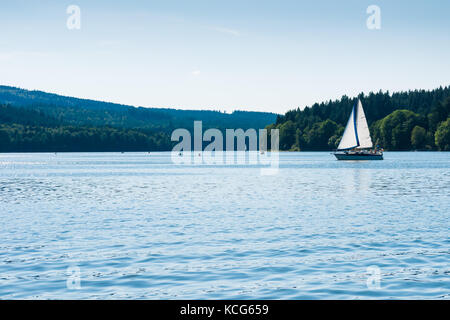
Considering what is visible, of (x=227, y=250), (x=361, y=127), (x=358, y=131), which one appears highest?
(x=361, y=127)

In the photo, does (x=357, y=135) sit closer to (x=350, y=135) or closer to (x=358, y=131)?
(x=358, y=131)

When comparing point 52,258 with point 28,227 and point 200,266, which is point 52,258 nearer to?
point 200,266

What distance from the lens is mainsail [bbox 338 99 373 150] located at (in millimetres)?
144500

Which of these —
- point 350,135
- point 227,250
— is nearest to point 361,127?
point 350,135

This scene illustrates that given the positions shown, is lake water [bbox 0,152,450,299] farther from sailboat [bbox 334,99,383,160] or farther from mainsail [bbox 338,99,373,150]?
sailboat [bbox 334,99,383,160]

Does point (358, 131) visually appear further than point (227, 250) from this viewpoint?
Yes

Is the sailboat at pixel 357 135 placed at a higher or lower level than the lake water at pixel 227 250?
higher

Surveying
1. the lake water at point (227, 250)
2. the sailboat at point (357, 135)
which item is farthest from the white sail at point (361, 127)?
the lake water at point (227, 250)

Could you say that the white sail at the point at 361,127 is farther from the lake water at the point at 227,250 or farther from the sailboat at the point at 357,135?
the lake water at the point at 227,250

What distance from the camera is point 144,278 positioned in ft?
63.4

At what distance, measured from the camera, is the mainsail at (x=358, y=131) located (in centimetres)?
14450

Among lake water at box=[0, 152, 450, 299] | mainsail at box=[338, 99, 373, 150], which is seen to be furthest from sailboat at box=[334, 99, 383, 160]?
lake water at box=[0, 152, 450, 299]

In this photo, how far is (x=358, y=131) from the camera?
145 metres
